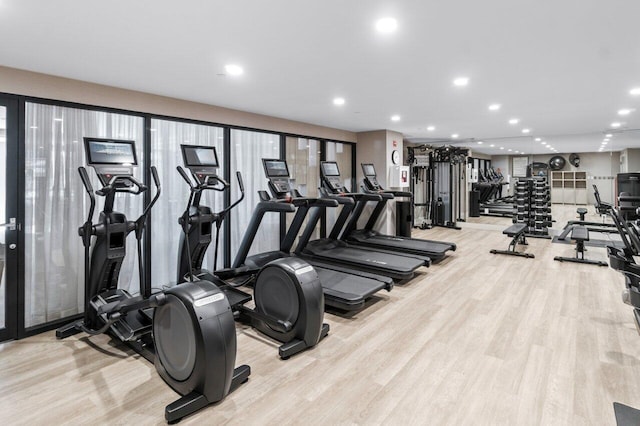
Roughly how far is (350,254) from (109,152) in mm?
3471

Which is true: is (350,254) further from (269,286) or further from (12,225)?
→ (12,225)

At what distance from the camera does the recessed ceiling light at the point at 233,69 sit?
3198 millimetres

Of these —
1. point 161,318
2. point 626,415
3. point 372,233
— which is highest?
point 372,233

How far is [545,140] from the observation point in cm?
821

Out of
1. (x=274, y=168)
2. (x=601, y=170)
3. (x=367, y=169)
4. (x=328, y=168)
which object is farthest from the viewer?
(x=601, y=170)

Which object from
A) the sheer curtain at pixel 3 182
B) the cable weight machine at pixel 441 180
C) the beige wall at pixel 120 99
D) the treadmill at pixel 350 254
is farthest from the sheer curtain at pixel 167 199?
the cable weight machine at pixel 441 180

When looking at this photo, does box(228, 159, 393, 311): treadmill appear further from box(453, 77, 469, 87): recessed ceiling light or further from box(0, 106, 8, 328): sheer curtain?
box(0, 106, 8, 328): sheer curtain

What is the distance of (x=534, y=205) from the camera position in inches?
306

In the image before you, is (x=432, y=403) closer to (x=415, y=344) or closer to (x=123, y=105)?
(x=415, y=344)

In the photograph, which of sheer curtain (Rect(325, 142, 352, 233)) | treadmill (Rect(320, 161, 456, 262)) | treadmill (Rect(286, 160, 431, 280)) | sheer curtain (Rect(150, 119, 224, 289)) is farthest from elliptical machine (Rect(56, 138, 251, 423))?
sheer curtain (Rect(325, 142, 352, 233))

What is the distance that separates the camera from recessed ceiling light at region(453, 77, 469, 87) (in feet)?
12.0

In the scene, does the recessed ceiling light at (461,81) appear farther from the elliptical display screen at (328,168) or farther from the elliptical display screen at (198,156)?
the elliptical display screen at (198,156)

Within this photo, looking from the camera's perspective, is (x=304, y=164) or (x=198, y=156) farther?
(x=304, y=164)

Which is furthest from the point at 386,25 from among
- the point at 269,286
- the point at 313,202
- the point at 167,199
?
the point at 167,199
